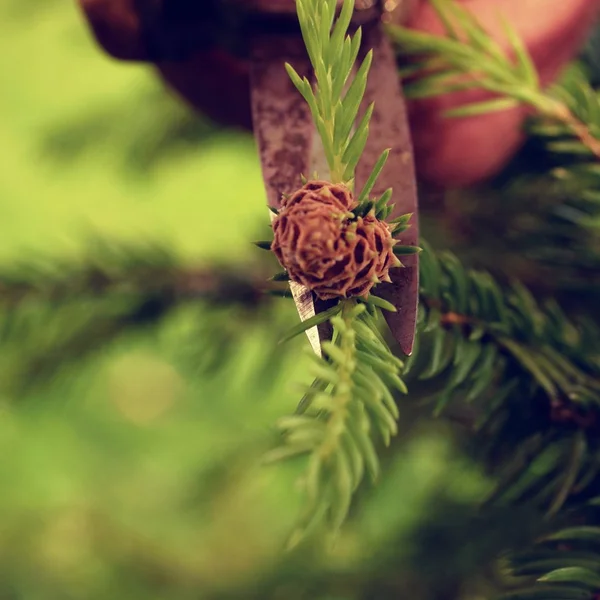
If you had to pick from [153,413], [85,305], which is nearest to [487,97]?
[85,305]

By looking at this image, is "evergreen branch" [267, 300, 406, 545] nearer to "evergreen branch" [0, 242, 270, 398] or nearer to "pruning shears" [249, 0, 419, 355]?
"pruning shears" [249, 0, 419, 355]

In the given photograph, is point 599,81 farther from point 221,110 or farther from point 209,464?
point 209,464

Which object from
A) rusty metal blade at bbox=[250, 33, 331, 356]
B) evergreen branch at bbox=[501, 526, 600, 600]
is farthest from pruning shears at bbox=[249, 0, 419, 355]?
evergreen branch at bbox=[501, 526, 600, 600]

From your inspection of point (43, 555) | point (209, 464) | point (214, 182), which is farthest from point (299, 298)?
point (214, 182)

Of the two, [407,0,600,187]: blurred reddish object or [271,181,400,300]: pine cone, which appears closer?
[271,181,400,300]: pine cone

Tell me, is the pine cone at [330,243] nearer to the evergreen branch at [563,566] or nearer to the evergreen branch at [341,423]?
the evergreen branch at [341,423]

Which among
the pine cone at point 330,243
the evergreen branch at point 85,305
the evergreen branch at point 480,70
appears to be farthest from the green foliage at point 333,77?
the evergreen branch at point 85,305

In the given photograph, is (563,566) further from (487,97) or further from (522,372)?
(487,97)
